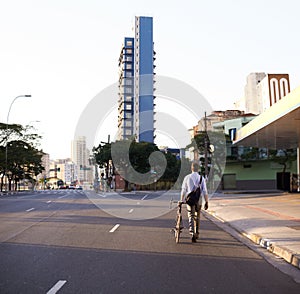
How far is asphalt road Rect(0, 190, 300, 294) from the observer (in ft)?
21.4

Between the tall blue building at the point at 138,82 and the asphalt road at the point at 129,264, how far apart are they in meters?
85.5

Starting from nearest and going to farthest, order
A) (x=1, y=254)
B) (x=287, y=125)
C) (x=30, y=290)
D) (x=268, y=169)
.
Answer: (x=30, y=290) < (x=1, y=254) < (x=287, y=125) < (x=268, y=169)

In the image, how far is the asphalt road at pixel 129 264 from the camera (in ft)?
21.4

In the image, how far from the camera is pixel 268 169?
190 feet

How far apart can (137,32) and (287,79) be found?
78.3 metres

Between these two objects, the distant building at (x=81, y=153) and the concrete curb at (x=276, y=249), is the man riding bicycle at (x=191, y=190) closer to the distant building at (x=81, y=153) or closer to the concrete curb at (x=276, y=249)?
the concrete curb at (x=276, y=249)

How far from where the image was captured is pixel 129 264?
8148 mm

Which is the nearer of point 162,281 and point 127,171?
point 162,281

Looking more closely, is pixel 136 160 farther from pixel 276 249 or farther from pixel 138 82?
pixel 276 249

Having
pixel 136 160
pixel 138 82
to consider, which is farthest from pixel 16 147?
pixel 138 82

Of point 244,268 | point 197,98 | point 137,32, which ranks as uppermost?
point 137,32

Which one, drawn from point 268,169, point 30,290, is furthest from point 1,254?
point 268,169

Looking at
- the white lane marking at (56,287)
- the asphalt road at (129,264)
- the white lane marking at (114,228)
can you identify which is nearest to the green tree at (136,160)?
the white lane marking at (114,228)

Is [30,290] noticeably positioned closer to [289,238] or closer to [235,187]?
[289,238]
